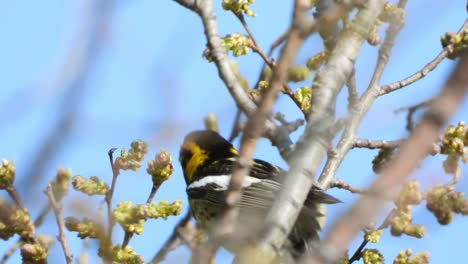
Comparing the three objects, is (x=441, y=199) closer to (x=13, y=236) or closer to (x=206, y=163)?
Result: (x=13, y=236)

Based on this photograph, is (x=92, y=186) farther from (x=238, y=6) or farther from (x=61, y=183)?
(x=238, y=6)

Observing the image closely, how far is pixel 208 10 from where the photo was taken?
9.04 ft

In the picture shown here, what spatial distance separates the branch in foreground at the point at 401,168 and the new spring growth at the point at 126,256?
80.0 inches

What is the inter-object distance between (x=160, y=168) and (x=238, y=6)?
0.89 meters

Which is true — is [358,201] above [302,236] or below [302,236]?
above

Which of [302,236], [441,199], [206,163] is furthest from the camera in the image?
[206,163]

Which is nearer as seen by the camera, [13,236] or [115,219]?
[115,219]

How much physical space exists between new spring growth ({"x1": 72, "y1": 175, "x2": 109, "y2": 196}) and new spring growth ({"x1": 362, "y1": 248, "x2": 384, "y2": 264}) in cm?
120

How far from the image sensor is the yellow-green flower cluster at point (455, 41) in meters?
3.57

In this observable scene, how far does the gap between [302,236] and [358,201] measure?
3304 millimetres

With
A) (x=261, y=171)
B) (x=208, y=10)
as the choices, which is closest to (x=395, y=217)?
(x=208, y=10)

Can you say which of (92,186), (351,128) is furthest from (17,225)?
(351,128)

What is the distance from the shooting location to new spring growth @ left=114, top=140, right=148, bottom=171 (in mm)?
3051

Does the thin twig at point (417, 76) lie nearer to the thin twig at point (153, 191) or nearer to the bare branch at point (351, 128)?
the bare branch at point (351, 128)
